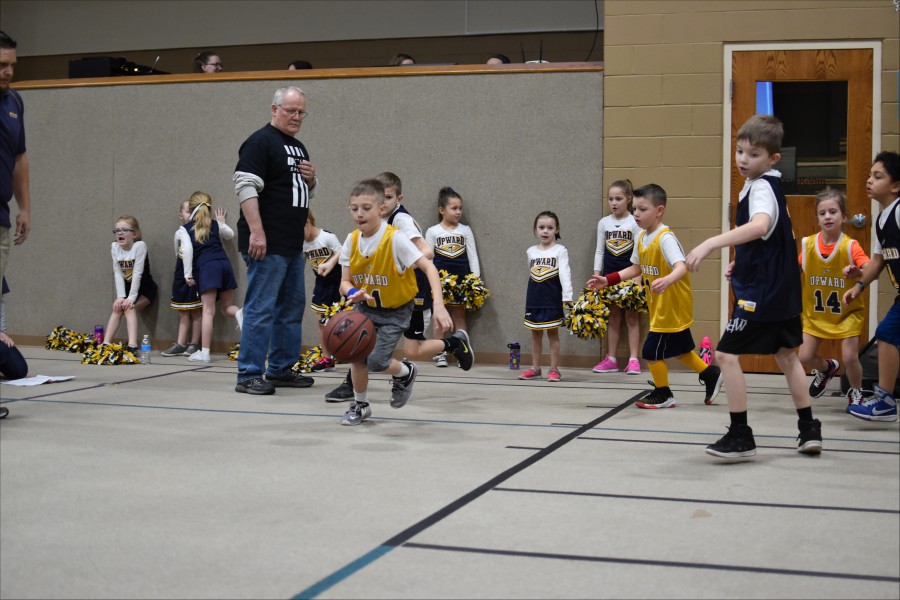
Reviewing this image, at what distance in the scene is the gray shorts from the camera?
5289mm

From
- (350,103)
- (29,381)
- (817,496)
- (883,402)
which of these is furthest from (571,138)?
(817,496)

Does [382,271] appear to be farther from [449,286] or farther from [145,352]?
[145,352]

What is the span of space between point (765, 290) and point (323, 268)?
4870 mm

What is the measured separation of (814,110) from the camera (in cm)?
809

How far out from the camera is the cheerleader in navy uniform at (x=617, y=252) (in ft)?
27.2

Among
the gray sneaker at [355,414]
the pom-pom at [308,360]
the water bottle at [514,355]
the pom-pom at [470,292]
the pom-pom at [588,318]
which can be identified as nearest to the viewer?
the gray sneaker at [355,414]

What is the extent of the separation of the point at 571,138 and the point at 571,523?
602 cm

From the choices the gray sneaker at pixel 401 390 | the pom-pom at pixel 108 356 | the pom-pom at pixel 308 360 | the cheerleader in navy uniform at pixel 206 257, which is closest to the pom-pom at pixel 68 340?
the pom-pom at pixel 108 356

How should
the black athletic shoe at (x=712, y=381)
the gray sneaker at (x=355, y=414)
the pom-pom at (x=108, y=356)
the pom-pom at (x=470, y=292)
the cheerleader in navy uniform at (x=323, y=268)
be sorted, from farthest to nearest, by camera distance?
the pom-pom at (x=470, y=292), the cheerleader in navy uniform at (x=323, y=268), the pom-pom at (x=108, y=356), the black athletic shoe at (x=712, y=381), the gray sneaker at (x=355, y=414)

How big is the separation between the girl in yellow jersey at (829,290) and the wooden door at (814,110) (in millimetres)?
1582

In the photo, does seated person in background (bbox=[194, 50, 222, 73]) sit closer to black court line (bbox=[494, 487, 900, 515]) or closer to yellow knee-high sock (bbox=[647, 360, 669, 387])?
yellow knee-high sock (bbox=[647, 360, 669, 387])

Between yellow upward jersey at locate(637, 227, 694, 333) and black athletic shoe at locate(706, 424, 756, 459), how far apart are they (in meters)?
1.88

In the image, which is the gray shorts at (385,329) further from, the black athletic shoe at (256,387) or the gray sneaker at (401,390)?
the black athletic shoe at (256,387)

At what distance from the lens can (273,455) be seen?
14.3 feet
